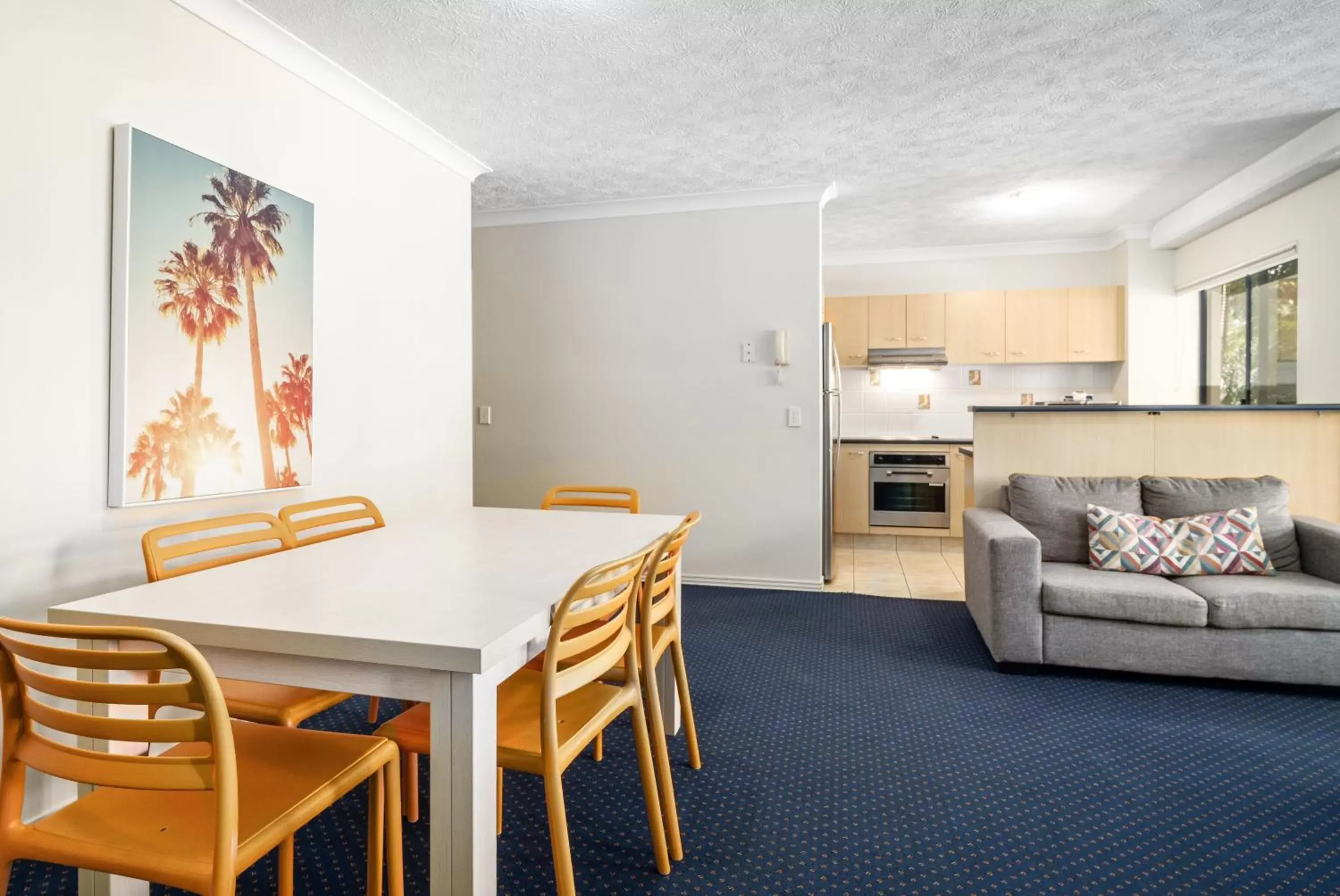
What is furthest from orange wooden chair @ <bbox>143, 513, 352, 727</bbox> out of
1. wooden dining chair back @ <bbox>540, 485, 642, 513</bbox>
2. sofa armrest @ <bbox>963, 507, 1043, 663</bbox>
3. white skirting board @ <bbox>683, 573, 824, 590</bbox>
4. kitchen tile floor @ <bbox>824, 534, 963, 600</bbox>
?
kitchen tile floor @ <bbox>824, 534, 963, 600</bbox>

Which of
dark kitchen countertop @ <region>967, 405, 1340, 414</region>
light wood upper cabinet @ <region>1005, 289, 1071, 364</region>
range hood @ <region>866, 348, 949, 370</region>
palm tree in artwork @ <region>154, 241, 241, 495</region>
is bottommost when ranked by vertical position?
dark kitchen countertop @ <region>967, 405, 1340, 414</region>

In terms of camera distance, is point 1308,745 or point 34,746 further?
point 1308,745

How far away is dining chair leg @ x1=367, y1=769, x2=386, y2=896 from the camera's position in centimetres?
145

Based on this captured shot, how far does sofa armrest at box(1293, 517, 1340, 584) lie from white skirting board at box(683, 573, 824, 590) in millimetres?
2335

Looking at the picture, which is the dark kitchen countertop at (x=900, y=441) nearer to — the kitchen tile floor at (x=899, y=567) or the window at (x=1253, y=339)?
the kitchen tile floor at (x=899, y=567)

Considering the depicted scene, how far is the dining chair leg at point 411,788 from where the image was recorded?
1.90 meters

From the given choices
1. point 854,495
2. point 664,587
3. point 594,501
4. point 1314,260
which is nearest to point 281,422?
point 594,501

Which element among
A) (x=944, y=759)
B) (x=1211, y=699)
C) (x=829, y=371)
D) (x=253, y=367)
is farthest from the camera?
(x=829, y=371)

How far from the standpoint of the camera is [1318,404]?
12.0 feet

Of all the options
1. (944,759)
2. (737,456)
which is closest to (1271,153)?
(737,456)

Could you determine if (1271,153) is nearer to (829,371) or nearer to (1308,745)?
(829,371)

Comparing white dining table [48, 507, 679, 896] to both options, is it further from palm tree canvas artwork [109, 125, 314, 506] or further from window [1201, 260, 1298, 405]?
window [1201, 260, 1298, 405]

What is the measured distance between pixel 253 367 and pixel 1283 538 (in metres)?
4.26

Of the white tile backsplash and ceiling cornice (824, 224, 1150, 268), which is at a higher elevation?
ceiling cornice (824, 224, 1150, 268)
